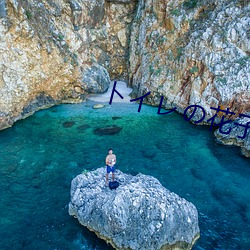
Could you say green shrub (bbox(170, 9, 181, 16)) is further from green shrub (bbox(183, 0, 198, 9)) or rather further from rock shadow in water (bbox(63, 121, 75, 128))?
rock shadow in water (bbox(63, 121, 75, 128))

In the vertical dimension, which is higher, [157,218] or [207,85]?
[207,85]

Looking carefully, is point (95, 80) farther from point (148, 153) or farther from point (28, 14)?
point (148, 153)

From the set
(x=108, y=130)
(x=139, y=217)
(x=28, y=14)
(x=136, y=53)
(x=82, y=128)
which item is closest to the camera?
(x=139, y=217)

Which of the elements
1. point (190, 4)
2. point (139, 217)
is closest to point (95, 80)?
point (190, 4)

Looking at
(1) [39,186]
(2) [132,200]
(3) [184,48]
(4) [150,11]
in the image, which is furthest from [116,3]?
(2) [132,200]

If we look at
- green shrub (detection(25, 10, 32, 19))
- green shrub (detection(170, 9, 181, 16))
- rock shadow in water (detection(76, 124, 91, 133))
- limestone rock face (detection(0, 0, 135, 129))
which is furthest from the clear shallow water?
green shrub (detection(170, 9, 181, 16))

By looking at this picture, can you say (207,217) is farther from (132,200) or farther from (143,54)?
(143,54)
